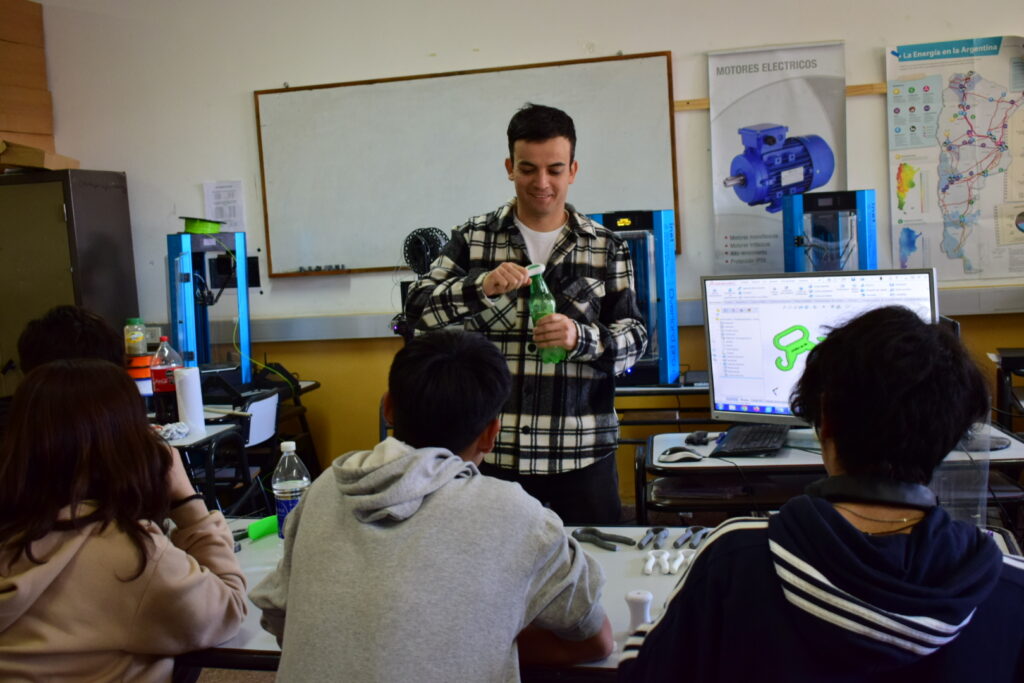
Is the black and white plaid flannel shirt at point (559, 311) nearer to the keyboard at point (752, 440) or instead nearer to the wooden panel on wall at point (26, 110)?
the keyboard at point (752, 440)

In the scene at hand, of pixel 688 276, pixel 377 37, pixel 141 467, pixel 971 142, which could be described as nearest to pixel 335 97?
pixel 377 37

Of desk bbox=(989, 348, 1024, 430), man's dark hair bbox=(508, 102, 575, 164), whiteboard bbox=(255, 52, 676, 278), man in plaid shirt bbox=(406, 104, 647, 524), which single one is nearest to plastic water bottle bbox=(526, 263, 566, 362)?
man in plaid shirt bbox=(406, 104, 647, 524)

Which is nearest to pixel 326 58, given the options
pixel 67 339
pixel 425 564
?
pixel 67 339

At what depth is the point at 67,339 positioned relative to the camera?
2270 mm

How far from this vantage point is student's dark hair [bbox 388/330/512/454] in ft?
4.10

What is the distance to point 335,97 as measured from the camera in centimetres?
440

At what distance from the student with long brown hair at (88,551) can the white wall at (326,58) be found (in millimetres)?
3080

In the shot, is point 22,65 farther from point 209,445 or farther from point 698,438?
point 698,438

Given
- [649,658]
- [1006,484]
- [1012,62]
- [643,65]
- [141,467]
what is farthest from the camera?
[643,65]

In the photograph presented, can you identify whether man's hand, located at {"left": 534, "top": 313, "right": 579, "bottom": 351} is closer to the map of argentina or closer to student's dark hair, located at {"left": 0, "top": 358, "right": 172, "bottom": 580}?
student's dark hair, located at {"left": 0, "top": 358, "right": 172, "bottom": 580}

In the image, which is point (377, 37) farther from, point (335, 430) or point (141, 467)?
point (141, 467)

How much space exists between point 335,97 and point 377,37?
1.18 ft

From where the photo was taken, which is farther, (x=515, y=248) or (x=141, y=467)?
(x=515, y=248)

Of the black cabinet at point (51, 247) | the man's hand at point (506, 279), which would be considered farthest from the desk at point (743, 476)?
the black cabinet at point (51, 247)
